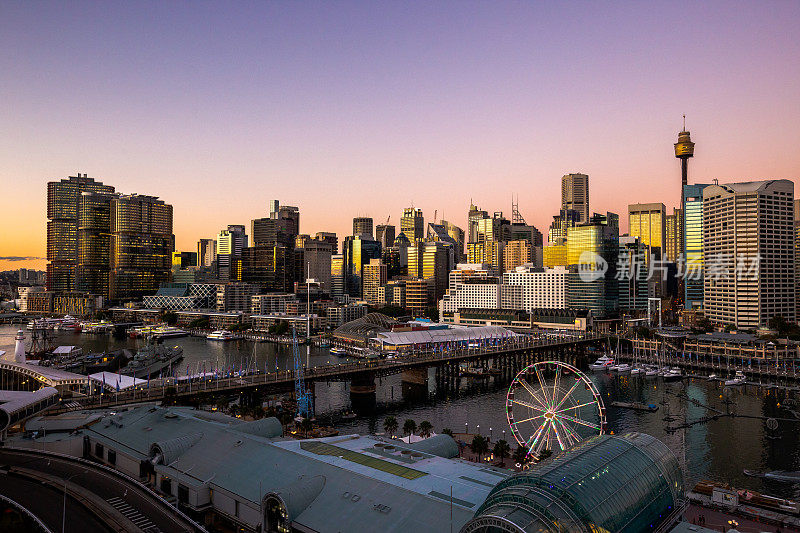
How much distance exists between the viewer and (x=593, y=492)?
2698 cm

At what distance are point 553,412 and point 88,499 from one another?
4114 centimetres

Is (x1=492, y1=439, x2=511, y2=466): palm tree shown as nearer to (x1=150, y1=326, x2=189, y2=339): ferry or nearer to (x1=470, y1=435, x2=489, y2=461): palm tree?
(x1=470, y1=435, x2=489, y2=461): palm tree

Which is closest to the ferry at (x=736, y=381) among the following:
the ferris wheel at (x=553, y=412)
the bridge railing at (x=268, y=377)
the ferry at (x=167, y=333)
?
the ferris wheel at (x=553, y=412)

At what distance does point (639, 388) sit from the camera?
10006 centimetres

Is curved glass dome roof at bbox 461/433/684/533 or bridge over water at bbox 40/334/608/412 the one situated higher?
curved glass dome roof at bbox 461/433/684/533

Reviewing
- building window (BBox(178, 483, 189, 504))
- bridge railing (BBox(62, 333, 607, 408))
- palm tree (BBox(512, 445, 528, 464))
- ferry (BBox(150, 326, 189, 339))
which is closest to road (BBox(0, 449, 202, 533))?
building window (BBox(178, 483, 189, 504))

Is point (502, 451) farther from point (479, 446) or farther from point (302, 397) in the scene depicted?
point (302, 397)

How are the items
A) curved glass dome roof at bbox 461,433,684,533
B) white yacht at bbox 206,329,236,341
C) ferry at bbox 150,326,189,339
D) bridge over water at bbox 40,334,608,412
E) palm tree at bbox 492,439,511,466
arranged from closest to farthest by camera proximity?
1. curved glass dome roof at bbox 461,433,684,533
2. palm tree at bbox 492,439,511,466
3. bridge over water at bbox 40,334,608,412
4. white yacht at bbox 206,329,236,341
5. ferry at bbox 150,326,189,339

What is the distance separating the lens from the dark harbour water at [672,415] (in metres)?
57.9

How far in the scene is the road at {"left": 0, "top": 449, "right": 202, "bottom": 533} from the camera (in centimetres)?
3406

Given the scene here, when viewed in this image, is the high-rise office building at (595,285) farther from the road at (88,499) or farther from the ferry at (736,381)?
the road at (88,499)

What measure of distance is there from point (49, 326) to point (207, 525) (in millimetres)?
193299

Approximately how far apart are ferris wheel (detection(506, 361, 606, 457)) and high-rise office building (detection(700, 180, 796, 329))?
236 ft

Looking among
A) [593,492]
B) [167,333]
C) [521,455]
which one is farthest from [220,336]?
[593,492]
